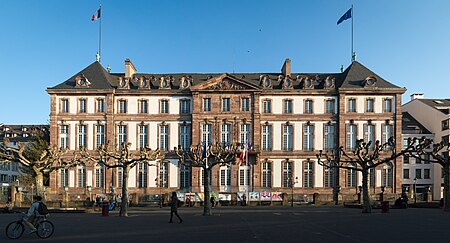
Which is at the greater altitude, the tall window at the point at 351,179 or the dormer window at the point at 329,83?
Result: the dormer window at the point at 329,83

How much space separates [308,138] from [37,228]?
52283 mm

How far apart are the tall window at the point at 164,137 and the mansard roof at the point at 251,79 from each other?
5.62 m

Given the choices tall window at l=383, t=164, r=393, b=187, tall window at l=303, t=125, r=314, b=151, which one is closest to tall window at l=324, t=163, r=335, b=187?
tall window at l=303, t=125, r=314, b=151

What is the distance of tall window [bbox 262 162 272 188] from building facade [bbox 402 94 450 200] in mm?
30383

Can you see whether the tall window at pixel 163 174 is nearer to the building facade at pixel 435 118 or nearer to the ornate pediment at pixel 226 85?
the ornate pediment at pixel 226 85

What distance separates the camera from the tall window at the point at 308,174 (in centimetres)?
6712

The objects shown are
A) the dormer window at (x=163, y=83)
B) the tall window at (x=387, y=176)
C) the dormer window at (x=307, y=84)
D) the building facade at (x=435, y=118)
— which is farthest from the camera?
the building facade at (x=435, y=118)

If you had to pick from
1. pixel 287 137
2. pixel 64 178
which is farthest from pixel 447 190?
pixel 64 178

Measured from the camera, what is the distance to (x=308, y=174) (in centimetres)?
6731

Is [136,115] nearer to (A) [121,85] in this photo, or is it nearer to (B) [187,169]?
(A) [121,85]

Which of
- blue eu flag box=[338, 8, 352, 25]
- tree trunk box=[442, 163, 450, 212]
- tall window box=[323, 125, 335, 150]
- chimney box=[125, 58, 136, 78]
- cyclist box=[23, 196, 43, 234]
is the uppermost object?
blue eu flag box=[338, 8, 352, 25]

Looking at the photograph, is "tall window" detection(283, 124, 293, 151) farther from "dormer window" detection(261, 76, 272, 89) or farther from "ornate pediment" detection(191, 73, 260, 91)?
"ornate pediment" detection(191, 73, 260, 91)

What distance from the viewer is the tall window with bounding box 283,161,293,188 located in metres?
67.4

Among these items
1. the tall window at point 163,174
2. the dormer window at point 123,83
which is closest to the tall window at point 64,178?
the tall window at point 163,174
